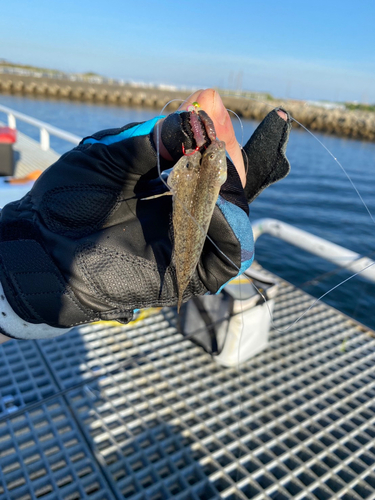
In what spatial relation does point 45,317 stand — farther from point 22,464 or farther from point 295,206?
point 295,206

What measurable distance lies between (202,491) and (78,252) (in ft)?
6.14

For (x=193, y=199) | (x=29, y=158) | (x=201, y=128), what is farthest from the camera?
(x=29, y=158)

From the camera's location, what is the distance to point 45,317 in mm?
1805

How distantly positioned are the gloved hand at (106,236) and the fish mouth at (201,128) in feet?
0.20

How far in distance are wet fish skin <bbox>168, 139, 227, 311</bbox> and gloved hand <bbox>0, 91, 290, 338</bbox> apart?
89 mm

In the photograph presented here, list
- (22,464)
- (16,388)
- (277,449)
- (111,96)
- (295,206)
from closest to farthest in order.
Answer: (22,464) < (277,449) < (16,388) < (295,206) < (111,96)

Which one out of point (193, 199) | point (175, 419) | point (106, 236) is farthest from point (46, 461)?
point (193, 199)

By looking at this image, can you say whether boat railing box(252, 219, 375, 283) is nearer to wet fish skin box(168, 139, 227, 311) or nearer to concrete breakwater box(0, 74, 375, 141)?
wet fish skin box(168, 139, 227, 311)

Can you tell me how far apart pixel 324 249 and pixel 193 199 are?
2.52 meters

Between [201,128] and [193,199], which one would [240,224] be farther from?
[201,128]

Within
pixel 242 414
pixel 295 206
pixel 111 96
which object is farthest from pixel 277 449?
pixel 111 96

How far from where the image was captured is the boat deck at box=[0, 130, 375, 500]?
2.34m

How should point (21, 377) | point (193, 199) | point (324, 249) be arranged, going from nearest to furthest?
1. point (193, 199)
2. point (21, 377)
3. point (324, 249)

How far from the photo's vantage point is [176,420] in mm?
2783
